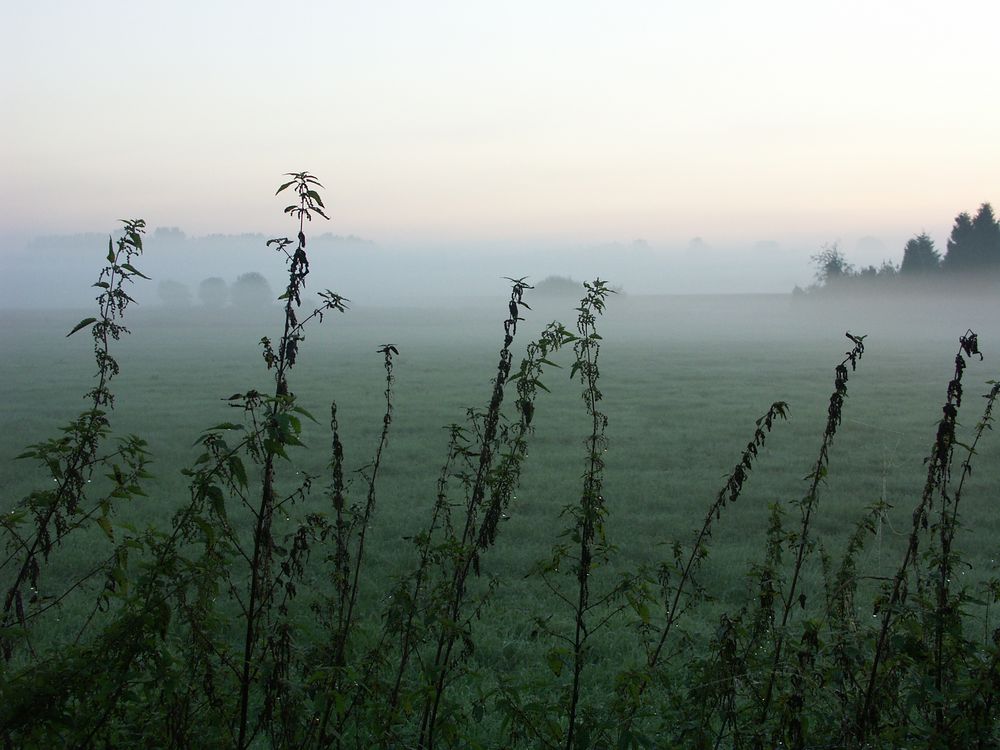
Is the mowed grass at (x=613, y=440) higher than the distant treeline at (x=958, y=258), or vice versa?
the distant treeline at (x=958, y=258)

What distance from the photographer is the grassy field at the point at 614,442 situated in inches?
339

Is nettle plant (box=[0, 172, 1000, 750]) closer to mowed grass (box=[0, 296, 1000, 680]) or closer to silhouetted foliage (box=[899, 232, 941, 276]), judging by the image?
mowed grass (box=[0, 296, 1000, 680])

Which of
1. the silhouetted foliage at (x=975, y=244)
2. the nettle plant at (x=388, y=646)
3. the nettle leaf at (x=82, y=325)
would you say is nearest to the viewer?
Answer: the nettle leaf at (x=82, y=325)

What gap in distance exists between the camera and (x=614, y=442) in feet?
55.8

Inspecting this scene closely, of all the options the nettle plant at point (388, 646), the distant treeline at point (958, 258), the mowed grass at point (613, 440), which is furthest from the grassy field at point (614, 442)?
the distant treeline at point (958, 258)

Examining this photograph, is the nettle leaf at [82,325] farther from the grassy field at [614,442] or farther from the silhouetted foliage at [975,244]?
the silhouetted foliage at [975,244]

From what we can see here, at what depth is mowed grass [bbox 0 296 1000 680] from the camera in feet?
29.0

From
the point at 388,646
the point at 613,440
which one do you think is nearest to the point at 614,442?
the point at 613,440

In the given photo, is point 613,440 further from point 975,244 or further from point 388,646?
point 975,244

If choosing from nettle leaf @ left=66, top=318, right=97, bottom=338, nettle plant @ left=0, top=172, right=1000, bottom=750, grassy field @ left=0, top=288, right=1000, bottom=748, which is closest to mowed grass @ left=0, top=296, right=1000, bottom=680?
grassy field @ left=0, top=288, right=1000, bottom=748

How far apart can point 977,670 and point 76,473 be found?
11.6 ft

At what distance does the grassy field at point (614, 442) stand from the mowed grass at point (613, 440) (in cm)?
5

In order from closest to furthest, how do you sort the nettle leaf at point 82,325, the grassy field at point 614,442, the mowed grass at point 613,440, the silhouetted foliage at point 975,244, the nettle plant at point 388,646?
1. the nettle leaf at point 82,325
2. the nettle plant at point 388,646
3. the grassy field at point 614,442
4. the mowed grass at point 613,440
5. the silhouetted foliage at point 975,244

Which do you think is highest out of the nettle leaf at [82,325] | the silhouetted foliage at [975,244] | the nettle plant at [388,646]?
the silhouetted foliage at [975,244]
